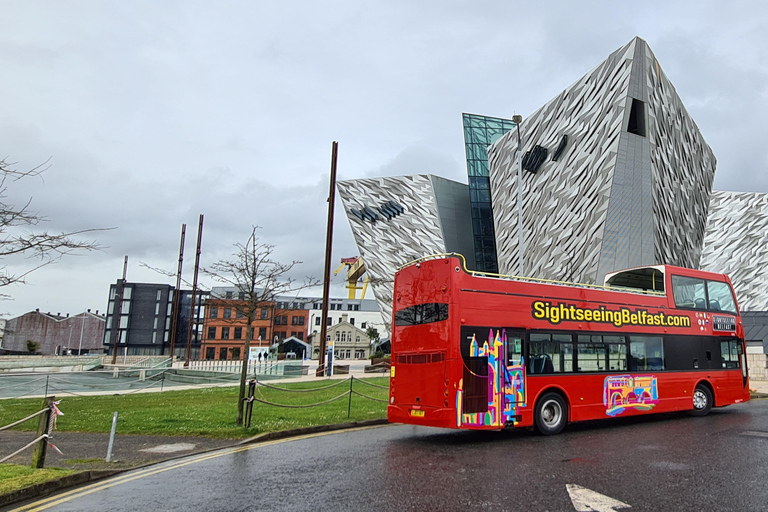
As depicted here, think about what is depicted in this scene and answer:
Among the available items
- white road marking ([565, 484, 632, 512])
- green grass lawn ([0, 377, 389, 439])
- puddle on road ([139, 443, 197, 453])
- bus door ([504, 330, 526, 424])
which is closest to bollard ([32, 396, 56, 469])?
puddle on road ([139, 443, 197, 453])

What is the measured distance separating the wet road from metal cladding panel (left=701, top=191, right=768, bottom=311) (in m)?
56.8

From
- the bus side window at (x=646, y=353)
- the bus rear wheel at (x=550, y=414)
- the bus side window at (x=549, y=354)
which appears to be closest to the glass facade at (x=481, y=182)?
the bus side window at (x=646, y=353)

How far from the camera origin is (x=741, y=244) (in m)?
60.9

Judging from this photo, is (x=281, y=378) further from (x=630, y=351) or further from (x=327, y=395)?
(x=630, y=351)

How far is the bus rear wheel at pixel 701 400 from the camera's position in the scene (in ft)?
45.6

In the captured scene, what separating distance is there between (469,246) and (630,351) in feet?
179

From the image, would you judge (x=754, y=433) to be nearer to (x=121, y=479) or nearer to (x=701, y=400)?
(x=701, y=400)

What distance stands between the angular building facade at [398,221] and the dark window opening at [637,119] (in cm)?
3002

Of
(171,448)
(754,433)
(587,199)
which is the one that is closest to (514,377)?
(754,433)

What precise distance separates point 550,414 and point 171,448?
25.7 feet

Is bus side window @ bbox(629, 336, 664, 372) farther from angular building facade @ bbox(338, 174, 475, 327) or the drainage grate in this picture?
angular building facade @ bbox(338, 174, 475, 327)

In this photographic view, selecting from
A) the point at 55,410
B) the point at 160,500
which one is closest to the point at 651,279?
the point at 160,500

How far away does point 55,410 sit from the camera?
7.69 m

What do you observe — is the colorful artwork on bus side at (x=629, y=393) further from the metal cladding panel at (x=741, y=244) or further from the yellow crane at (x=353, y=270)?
the yellow crane at (x=353, y=270)
